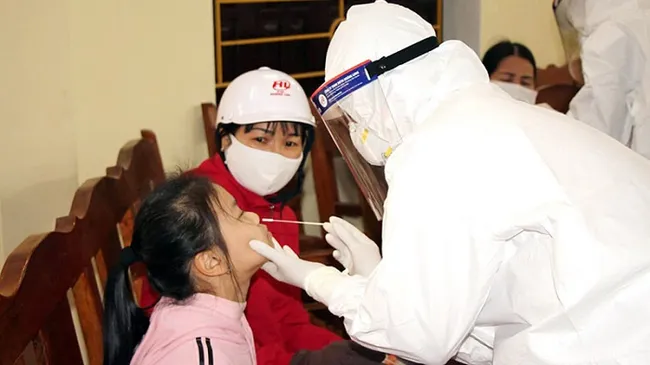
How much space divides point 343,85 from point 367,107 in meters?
0.06

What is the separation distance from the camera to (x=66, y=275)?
152 cm

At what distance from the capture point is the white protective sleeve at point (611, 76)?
102 inches

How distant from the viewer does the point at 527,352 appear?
52.2 inches

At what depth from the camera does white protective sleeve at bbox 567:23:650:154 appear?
102 inches

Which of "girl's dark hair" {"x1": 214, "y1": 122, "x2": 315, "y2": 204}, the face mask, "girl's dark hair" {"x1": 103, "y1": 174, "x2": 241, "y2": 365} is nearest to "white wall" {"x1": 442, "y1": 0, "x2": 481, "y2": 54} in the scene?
the face mask

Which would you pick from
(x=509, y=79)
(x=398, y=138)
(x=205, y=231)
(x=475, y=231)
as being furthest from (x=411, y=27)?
(x=509, y=79)

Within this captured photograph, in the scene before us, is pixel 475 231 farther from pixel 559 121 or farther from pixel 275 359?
pixel 275 359

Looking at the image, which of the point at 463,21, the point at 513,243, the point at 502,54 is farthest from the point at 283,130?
the point at 463,21

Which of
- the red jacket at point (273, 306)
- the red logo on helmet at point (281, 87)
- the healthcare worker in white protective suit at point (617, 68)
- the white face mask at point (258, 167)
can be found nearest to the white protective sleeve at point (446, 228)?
the red jacket at point (273, 306)

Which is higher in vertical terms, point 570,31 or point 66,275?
point 570,31

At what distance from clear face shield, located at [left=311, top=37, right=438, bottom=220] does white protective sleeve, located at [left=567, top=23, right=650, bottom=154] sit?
1.28 meters

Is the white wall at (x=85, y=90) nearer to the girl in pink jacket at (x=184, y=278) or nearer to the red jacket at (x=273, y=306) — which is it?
the red jacket at (x=273, y=306)

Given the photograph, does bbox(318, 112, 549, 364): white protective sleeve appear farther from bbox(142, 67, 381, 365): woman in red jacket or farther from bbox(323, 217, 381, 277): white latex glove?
bbox(142, 67, 381, 365): woman in red jacket

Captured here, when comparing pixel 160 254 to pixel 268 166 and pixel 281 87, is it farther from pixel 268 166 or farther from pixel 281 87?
pixel 281 87
